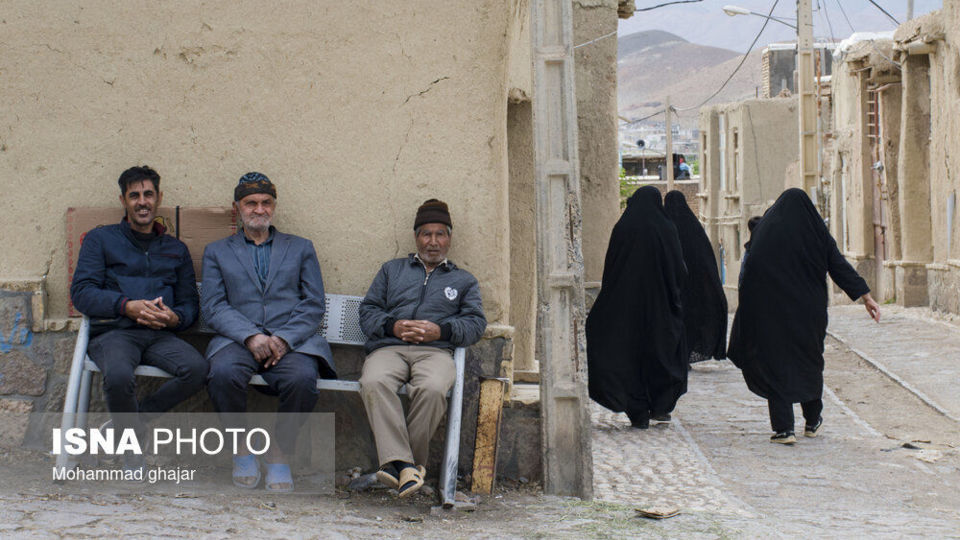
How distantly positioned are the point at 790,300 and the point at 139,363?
4.20 meters

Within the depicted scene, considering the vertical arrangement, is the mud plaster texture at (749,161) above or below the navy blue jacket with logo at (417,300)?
above

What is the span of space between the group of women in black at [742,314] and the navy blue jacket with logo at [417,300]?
8.00 ft

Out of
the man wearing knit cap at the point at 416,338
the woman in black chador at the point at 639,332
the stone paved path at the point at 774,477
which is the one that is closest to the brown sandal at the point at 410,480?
the man wearing knit cap at the point at 416,338

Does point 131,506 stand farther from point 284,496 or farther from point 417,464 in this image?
point 417,464

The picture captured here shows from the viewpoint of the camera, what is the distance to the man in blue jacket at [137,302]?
4.98 meters

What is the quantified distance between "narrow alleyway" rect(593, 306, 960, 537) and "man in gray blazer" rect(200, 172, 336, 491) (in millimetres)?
1562

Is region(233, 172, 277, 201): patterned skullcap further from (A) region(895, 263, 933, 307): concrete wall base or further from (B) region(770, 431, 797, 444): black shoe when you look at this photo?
(A) region(895, 263, 933, 307): concrete wall base

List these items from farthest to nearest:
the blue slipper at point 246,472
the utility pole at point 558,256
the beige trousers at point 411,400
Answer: the utility pole at point 558,256 < the blue slipper at point 246,472 < the beige trousers at point 411,400

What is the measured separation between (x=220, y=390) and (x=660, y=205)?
12.8ft

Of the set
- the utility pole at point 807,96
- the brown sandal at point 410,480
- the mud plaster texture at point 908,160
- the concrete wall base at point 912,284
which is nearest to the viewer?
the brown sandal at point 410,480

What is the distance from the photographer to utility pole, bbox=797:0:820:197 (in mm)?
18484

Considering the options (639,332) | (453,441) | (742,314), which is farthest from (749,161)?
(453,441)

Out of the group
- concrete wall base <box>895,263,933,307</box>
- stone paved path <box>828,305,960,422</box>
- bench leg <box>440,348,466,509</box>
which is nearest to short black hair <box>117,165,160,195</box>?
bench leg <box>440,348,466,509</box>

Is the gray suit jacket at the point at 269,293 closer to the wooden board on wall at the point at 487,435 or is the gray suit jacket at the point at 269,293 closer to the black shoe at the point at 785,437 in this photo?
the wooden board on wall at the point at 487,435
